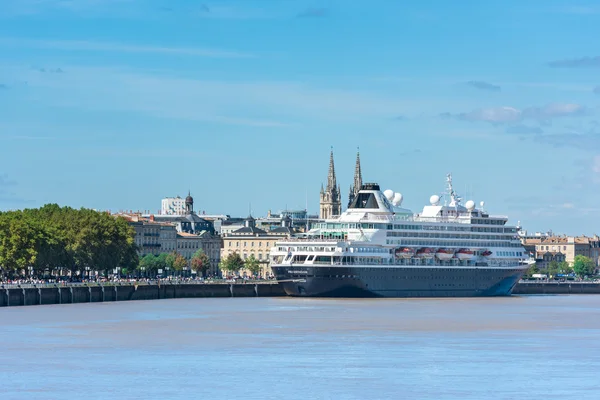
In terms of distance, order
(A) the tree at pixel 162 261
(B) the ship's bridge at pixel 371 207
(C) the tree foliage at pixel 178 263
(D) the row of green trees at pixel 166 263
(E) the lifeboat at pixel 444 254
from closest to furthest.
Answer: (B) the ship's bridge at pixel 371 207 → (E) the lifeboat at pixel 444 254 → (D) the row of green trees at pixel 166 263 → (A) the tree at pixel 162 261 → (C) the tree foliage at pixel 178 263

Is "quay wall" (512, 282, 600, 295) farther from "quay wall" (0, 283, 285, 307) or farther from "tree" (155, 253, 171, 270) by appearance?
"tree" (155, 253, 171, 270)

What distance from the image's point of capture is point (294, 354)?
62.2 metres

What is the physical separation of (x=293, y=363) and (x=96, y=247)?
75158 millimetres

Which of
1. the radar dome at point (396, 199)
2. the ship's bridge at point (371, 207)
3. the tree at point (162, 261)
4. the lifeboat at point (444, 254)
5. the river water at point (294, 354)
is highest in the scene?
the radar dome at point (396, 199)

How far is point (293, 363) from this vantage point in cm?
5841

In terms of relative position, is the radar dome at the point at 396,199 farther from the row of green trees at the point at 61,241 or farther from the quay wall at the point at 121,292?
the row of green trees at the point at 61,241

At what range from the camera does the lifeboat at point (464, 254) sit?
128375 millimetres

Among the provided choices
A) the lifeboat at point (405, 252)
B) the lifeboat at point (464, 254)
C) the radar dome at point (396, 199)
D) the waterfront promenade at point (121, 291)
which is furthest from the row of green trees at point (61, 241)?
the lifeboat at point (464, 254)

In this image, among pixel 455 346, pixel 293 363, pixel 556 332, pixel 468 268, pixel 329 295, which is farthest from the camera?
pixel 468 268

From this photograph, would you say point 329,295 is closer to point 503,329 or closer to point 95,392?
point 503,329

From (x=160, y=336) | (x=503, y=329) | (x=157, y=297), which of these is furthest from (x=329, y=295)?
(x=160, y=336)

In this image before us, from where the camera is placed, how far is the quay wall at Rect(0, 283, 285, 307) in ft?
322

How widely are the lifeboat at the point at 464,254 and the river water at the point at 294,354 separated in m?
30.5

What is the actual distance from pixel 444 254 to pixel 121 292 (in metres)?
29.2
